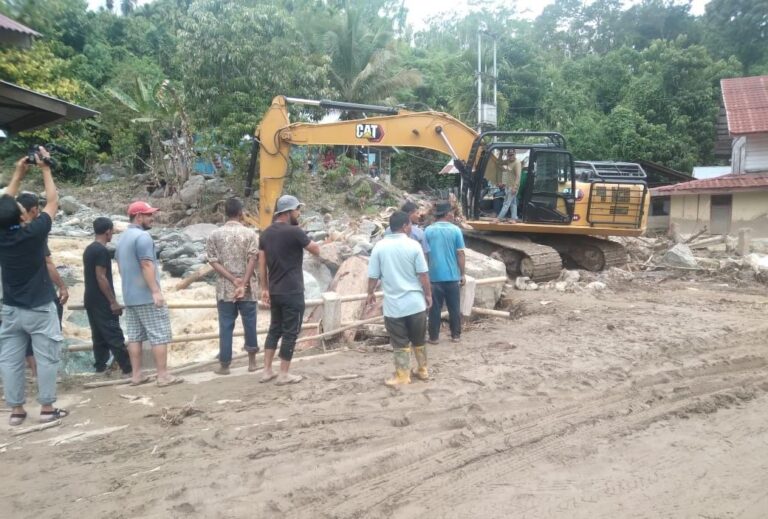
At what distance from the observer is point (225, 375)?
18.7ft

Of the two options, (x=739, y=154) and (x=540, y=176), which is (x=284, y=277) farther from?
(x=739, y=154)

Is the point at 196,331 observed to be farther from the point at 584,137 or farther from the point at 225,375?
the point at 584,137

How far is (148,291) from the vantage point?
514 centimetres

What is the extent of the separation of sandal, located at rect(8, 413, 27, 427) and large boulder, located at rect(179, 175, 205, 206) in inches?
615

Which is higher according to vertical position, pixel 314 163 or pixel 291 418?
pixel 314 163

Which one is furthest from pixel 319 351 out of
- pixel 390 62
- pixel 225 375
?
pixel 390 62

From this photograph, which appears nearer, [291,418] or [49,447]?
[49,447]

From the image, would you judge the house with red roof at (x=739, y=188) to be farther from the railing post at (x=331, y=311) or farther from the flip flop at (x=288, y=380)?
the flip flop at (x=288, y=380)

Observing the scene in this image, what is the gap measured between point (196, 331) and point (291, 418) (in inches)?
190

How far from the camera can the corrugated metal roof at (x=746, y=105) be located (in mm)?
18641

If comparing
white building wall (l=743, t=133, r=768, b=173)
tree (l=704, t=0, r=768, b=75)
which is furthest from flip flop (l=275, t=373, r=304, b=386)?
tree (l=704, t=0, r=768, b=75)

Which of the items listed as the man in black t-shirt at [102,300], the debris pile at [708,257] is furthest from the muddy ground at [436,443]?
the debris pile at [708,257]

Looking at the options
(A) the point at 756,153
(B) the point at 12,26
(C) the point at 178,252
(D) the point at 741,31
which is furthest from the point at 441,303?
(D) the point at 741,31

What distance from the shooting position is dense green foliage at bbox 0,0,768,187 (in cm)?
1728
